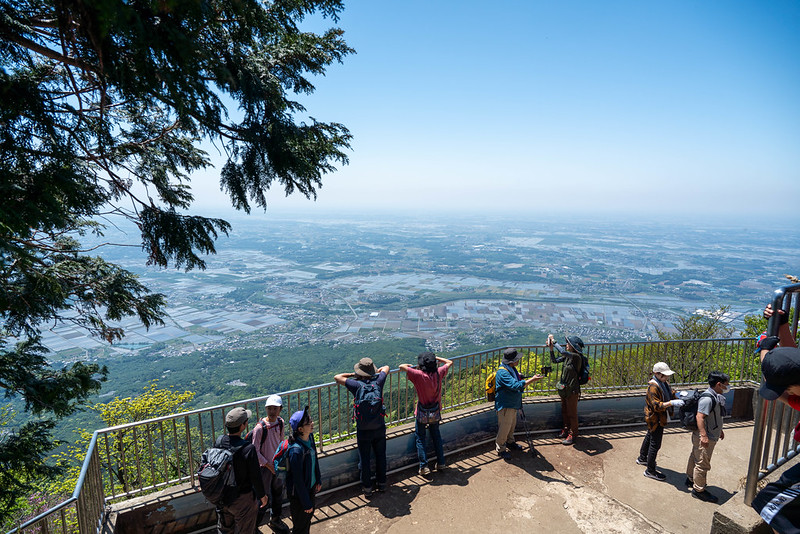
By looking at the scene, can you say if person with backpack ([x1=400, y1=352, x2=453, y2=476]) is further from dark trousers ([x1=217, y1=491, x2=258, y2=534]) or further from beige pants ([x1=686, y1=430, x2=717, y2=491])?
beige pants ([x1=686, y1=430, x2=717, y2=491])

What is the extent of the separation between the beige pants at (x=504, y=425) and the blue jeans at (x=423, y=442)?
3.16ft

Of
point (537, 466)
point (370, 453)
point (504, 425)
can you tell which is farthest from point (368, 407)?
point (537, 466)

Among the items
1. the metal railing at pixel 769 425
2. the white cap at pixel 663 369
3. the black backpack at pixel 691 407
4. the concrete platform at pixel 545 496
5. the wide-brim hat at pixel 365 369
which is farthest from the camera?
the white cap at pixel 663 369

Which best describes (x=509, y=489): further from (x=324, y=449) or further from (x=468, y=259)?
(x=468, y=259)

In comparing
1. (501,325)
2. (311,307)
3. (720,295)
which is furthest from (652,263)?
(311,307)

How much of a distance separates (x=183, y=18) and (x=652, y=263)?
177 m

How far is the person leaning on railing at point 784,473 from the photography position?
2.04m

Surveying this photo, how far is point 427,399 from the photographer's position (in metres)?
4.92

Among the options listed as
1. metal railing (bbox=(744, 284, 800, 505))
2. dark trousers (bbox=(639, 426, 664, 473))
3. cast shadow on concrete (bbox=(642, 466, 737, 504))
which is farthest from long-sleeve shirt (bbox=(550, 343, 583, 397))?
metal railing (bbox=(744, 284, 800, 505))

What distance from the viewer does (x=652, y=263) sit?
14912 cm

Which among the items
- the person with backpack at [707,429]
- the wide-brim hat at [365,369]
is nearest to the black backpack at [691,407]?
the person with backpack at [707,429]

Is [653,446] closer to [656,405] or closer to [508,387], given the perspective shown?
[656,405]

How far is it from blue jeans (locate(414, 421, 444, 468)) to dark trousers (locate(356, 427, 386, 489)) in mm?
548

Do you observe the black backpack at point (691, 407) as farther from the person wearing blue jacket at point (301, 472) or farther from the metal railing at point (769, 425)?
the person wearing blue jacket at point (301, 472)
